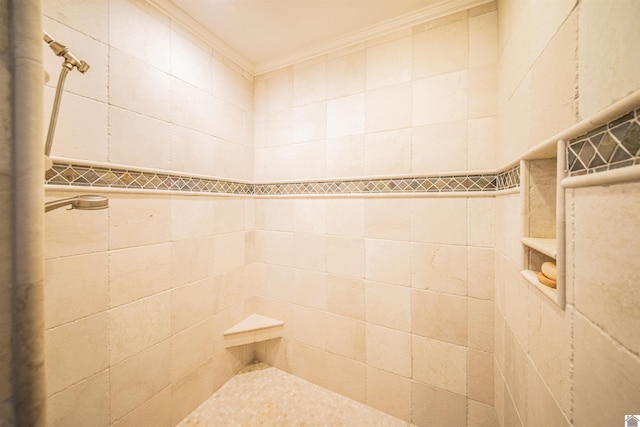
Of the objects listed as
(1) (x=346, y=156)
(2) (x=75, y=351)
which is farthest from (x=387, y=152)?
(2) (x=75, y=351)

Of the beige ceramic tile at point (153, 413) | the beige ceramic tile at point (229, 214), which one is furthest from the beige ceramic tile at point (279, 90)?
the beige ceramic tile at point (153, 413)

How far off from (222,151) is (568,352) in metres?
1.81

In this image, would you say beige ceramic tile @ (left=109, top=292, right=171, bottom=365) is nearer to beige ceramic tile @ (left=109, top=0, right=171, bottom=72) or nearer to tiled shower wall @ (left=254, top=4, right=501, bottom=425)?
tiled shower wall @ (left=254, top=4, right=501, bottom=425)

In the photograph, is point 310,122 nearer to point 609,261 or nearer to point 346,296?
point 346,296

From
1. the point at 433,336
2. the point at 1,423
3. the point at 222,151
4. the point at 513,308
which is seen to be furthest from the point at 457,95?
the point at 1,423

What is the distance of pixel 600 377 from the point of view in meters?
0.42

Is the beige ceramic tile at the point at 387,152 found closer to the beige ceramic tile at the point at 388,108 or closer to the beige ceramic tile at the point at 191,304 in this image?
the beige ceramic tile at the point at 388,108

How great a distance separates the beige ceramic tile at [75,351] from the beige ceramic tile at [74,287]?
4cm

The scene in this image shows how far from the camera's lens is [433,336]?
4.10ft

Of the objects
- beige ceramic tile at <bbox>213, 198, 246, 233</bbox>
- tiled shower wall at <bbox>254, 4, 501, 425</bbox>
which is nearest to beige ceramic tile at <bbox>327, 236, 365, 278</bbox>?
tiled shower wall at <bbox>254, 4, 501, 425</bbox>

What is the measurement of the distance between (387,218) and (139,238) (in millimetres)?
1343

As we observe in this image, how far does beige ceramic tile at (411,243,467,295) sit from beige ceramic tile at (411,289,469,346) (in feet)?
0.15

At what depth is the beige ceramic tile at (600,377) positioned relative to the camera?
1.20 ft

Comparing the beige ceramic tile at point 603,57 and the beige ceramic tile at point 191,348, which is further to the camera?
the beige ceramic tile at point 191,348
